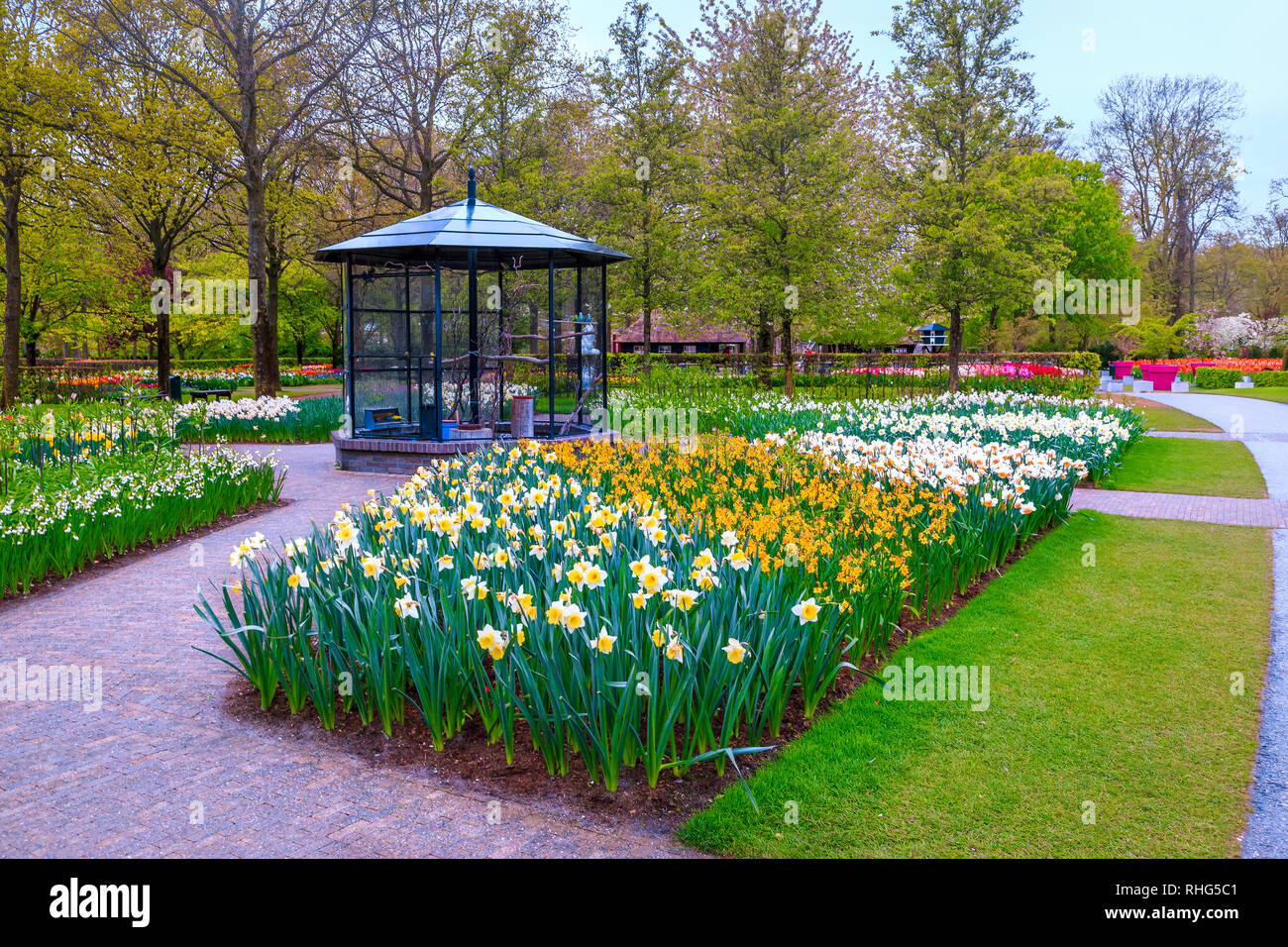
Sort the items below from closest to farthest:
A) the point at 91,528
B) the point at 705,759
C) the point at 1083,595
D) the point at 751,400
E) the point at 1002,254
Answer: the point at 705,759
the point at 1083,595
the point at 91,528
the point at 751,400
the point at 1002,254

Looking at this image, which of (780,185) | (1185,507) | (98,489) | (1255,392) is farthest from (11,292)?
(1255,392)

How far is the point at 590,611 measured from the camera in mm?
3773

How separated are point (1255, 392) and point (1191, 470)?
23.2m

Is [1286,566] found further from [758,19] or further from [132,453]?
[758,19]

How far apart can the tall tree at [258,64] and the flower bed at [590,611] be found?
13428 millimetres

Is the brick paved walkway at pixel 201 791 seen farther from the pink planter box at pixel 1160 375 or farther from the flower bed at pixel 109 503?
the pink planter box at pixel 1160 375

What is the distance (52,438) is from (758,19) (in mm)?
18745

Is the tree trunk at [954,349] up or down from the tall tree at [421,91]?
down

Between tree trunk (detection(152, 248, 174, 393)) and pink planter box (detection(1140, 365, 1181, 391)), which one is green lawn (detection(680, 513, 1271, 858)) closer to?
tree trunk (detection(152, 248, 174, 393))

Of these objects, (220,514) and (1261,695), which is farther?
(220,514)

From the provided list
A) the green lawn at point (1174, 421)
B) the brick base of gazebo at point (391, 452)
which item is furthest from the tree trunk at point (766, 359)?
the brick base of gazebo at point (391, 452)

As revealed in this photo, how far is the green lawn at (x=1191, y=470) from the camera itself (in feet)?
36.4

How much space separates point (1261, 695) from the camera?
4621mm

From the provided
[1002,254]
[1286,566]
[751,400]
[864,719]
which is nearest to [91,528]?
[864,719]
